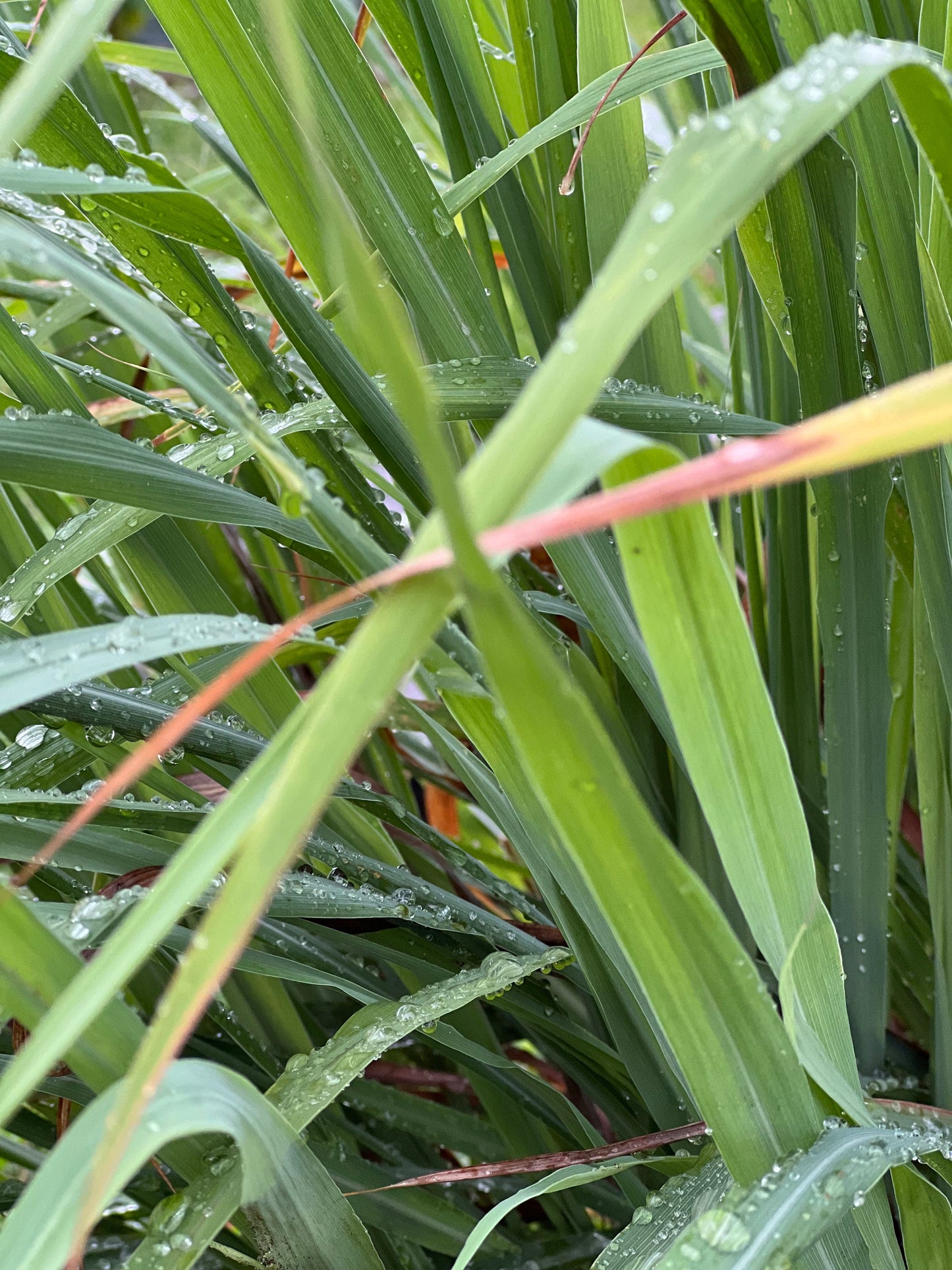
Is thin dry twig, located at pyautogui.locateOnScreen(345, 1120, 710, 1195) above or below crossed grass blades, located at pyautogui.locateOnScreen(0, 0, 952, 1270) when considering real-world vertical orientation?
below

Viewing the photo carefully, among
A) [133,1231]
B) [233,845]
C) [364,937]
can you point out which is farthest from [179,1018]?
[133,1231]

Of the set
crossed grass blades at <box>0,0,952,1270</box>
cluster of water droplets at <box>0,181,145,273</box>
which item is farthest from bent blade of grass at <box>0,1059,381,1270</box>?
cluster of water droplets at <box>0,181,145,273</box>

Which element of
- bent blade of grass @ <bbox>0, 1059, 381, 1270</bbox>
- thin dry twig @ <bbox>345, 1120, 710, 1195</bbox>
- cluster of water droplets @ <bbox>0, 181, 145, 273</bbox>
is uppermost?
cluster of water droplets @ <bbox>0, 181, 145, 273</bbox>

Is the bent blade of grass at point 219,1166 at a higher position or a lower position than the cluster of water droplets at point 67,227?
lower

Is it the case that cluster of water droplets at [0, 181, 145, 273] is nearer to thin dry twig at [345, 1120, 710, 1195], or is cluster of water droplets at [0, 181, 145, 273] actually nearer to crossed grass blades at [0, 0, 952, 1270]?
crossed grass blades at [0, 0, 952, 1270]

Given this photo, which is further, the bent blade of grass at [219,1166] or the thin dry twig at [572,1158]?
the thin dry twig at [572,1158]

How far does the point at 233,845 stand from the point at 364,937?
1.01 feet

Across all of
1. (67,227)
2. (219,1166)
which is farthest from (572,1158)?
(67,227)

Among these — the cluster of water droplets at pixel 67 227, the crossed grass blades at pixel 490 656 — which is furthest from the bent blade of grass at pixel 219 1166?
the cluster of water droplets at pixel 67 227

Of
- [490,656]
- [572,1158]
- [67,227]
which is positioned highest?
[67,227]

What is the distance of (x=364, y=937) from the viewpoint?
1.61 feet

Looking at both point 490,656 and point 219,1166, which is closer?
point 490,656

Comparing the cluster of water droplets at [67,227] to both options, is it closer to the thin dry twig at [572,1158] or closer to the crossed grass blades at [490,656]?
the crossed grass blades at [490,656]

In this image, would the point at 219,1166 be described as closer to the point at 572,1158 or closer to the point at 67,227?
the point at 572,1158
